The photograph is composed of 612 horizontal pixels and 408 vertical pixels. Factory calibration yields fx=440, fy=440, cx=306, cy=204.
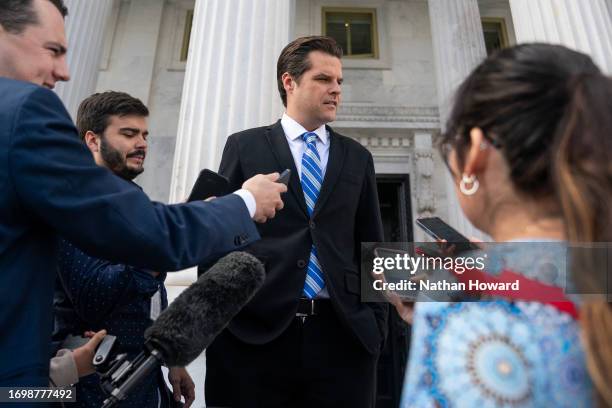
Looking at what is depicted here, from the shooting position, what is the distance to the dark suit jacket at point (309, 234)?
207 cm

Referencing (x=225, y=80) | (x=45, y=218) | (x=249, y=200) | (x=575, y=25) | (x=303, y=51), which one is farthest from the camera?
(x=575, y=25)

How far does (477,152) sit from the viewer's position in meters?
0.95

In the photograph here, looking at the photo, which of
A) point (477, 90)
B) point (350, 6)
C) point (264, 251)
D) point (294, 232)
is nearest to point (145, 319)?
point (264, 251)

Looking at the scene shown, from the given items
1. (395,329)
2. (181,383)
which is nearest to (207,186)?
(181,383)

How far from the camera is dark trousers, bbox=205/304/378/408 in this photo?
6.56ft

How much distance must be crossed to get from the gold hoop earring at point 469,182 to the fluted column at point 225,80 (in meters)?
2.88

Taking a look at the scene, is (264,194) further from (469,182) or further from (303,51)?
(303,51)

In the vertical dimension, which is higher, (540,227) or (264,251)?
(264,251)

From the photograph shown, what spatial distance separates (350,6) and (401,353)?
7491mm

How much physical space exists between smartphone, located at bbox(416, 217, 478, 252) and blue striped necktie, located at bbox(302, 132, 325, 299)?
0.70 metres

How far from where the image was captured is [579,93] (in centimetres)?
84

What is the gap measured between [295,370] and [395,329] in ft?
18.0

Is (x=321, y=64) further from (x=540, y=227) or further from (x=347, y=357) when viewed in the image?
(x=540, y=227)

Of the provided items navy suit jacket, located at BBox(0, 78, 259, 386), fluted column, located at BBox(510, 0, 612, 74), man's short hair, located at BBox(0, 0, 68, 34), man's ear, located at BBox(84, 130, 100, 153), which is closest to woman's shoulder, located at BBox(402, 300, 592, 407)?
navy suit jacket, located at BBox(0, 78, 259, 386)
